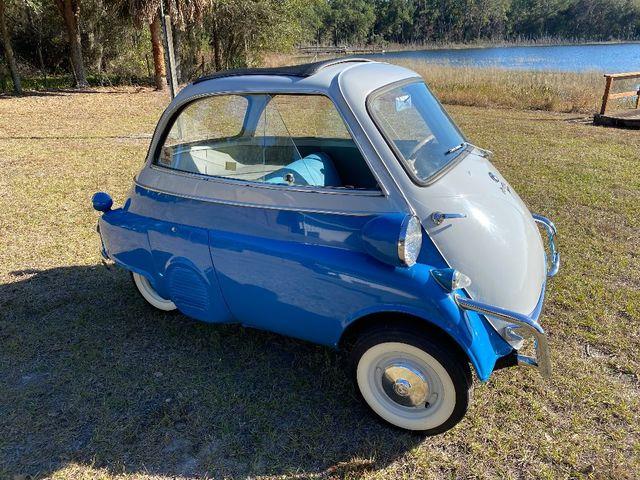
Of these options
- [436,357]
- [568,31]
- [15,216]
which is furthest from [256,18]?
[568,31]

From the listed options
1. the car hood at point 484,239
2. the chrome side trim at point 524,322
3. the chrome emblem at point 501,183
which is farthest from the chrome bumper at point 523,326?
the chrome emblem at point 501,183

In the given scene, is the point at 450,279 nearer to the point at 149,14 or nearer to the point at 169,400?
the point at 169,400

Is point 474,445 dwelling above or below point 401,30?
below

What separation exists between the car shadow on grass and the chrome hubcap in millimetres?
207

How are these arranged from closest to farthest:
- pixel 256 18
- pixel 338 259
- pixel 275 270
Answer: pixel 338 259
pixel 275 270
pixel 256 18

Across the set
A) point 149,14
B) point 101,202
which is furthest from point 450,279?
point 149,14

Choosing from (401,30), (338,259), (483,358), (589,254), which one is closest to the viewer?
(483,358)

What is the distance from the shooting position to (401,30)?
3585 inches

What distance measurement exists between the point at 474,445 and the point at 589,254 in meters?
2.82

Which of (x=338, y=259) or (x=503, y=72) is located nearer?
(x=338, y=259)

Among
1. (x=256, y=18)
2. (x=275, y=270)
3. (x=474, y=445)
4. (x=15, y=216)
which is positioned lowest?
(x=474, y=445)

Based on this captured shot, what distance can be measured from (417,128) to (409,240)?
0.90 meters

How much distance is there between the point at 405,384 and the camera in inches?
91.1

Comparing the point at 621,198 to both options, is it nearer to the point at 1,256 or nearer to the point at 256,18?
the point at 1,256
